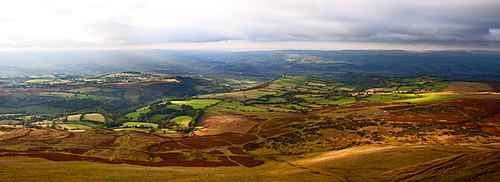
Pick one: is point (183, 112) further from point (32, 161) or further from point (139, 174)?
point (139, 174)

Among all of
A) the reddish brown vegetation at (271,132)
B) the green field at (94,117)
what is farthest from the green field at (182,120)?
the reddish brown vegetation at (271,132)

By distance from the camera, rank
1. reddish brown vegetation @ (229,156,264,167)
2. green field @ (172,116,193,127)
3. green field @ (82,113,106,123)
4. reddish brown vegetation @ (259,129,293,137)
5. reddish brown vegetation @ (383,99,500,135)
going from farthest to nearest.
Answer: green field @ (82,113,106,123), green field @ (172,116,193,127), reddish brown vegetation @ (259,129,293,137), reddish brown vegetation @ (383,99,500,135), reddish brown vegetation @ (229,156,264,167)

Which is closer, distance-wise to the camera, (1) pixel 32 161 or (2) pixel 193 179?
(2) pixel 193 179

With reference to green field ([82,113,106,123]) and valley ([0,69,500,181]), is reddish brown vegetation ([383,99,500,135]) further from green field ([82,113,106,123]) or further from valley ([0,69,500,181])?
green field ([82,113,106,123])

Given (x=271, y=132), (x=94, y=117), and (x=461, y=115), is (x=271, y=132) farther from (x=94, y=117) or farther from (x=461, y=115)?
(x=94, y=117)

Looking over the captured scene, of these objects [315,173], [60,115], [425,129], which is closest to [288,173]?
[315,173]

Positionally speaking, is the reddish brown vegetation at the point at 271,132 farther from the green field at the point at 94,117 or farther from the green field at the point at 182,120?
the green field at the point at 94,117

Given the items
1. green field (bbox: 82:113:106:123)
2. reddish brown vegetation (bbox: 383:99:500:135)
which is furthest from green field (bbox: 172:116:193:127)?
reddish brown vegetation (bbox: 383:99:500:135)

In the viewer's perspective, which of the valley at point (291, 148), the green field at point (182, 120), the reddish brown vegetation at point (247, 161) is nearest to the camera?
the valley at point (291, 148)

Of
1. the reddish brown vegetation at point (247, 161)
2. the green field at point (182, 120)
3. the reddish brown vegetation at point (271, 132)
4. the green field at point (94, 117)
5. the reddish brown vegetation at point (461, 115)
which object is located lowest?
the green field at point (94, 117)

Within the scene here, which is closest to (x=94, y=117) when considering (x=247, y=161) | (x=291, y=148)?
(x=247, y=161)

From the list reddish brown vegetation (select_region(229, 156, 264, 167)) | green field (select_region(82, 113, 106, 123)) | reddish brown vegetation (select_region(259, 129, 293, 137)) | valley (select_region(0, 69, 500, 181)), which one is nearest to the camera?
valley (select_region(0, 69, 500, 181))
